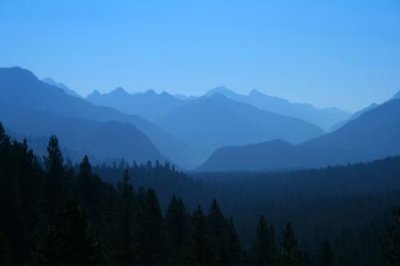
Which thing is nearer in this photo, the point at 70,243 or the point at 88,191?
the point at 70,243

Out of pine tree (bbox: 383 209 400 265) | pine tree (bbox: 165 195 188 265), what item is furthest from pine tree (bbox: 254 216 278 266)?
pine tree (bbox: 383 209 400 265)

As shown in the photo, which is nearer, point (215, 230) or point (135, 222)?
point (135, 222)

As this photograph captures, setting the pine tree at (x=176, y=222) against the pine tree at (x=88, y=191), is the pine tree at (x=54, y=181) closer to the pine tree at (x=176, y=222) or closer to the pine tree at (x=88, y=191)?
the pine tree at (x=88, y=191)

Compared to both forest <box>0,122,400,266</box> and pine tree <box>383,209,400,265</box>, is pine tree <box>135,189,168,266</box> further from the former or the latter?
pine tree <box>383,209,400,265</box>

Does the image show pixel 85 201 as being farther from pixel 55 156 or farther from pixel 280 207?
pixel 280 207

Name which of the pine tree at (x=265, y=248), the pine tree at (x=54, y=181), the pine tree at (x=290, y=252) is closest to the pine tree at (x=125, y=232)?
the pine tree at (x=54, y=181)

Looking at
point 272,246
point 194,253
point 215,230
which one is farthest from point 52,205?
point 272,246

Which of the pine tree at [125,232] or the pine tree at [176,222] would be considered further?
the pine tree at [176,222]

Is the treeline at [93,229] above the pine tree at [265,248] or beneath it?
above

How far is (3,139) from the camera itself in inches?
2569

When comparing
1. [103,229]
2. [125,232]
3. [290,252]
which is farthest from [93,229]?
[103,229]

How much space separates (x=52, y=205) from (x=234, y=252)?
20.4 metres

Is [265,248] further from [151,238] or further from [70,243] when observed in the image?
[70,243]

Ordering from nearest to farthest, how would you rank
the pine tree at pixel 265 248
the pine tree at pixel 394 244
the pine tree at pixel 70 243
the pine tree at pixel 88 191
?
the pine tree at pixel 70 243 < the pine tree at pixel 394 244 < the pine tree at pixel 88 191 < the pine tree at pixel 265 248
